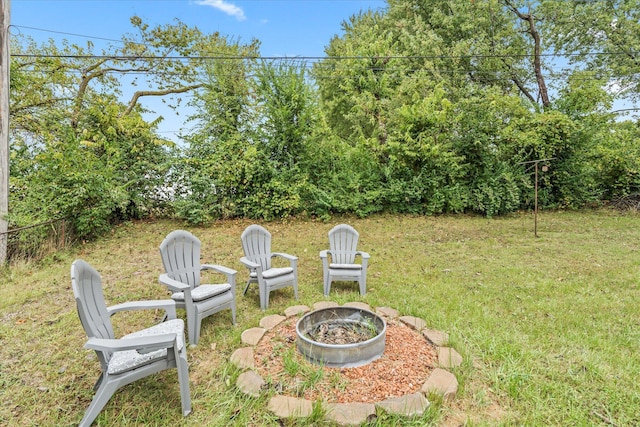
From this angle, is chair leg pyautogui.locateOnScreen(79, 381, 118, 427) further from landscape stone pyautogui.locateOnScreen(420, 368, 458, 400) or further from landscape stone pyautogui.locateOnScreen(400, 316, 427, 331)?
landscape stone pyautogui.locateOnScreen(400, 316, 427, 331)

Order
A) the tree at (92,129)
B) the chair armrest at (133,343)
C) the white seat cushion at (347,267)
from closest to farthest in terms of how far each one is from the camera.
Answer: the chair armrest at (133,343)
the white seat cushion at (347,267)
the tree at (92,129)

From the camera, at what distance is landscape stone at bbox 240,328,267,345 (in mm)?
2672

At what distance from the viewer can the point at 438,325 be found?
9.87 feet

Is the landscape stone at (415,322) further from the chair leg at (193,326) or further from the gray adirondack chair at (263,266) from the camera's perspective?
the chair leg at (193,326)

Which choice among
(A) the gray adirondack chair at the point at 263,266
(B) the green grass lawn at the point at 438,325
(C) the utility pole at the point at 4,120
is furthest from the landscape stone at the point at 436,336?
(C) the utility pole at the point at 4,120

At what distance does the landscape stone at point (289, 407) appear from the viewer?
189cm

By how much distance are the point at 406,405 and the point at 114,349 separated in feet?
5.72

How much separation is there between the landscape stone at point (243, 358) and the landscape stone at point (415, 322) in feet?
4.73

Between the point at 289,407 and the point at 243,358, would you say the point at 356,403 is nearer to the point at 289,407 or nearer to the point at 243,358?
the point at 289,407

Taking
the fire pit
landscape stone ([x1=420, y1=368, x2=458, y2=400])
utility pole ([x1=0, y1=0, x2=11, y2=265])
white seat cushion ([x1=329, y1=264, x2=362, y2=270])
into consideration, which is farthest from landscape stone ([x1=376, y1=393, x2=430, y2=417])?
utility pole ([x1=0, y1=0, x2=11, y2=265])

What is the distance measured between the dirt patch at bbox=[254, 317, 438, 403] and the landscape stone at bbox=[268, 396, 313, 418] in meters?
0.11

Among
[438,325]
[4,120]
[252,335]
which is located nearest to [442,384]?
[438,325]

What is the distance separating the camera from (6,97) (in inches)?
198

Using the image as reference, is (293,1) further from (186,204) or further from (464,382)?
(464,382)
